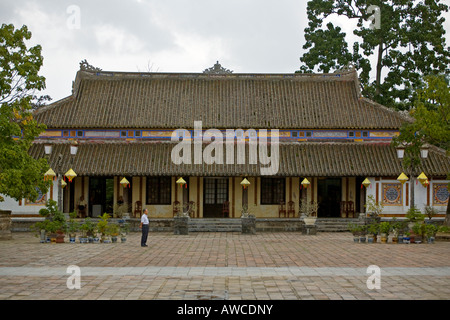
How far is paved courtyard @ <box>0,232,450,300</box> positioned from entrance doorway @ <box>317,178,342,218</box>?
1092 centimetres

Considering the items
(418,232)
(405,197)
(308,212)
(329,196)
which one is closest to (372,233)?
(418,232)

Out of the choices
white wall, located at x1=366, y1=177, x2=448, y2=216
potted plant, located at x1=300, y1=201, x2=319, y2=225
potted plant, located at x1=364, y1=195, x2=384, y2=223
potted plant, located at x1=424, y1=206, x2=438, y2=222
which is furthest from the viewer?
white wall, located at x1=366, y1=177, x2=448, y2=216

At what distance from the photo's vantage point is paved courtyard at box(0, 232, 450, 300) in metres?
10.5

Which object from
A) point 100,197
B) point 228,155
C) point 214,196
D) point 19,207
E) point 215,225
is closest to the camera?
point 215,225

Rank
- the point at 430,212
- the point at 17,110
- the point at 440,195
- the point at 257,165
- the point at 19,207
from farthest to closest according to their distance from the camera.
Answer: the point at 257,165, the point at 440,195, the point at 19,207, the point at 430,212, the point at 17,110

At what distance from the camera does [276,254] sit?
1734 cm

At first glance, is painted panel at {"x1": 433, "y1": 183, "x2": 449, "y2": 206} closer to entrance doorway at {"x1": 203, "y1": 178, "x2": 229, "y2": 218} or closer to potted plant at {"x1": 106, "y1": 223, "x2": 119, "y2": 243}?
entrance doorway at {"x1": 203, "y1": 178, "x2": 229, "y2": 218}

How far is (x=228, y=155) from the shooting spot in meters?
30.4

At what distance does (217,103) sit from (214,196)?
17.8ft

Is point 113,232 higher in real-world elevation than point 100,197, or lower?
lower

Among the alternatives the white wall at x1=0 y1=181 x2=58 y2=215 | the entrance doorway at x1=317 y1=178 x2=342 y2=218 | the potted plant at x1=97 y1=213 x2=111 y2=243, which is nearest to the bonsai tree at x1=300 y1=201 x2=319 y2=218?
the entrance doorway at x1=317 y1=178 x2=342 y2=218

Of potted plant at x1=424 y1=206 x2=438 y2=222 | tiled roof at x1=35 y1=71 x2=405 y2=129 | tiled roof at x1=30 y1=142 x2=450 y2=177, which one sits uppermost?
tiled roof at x1=35 y1=71 x2=405 y2=129

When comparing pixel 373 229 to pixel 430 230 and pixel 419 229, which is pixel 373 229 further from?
pixel 430 230
